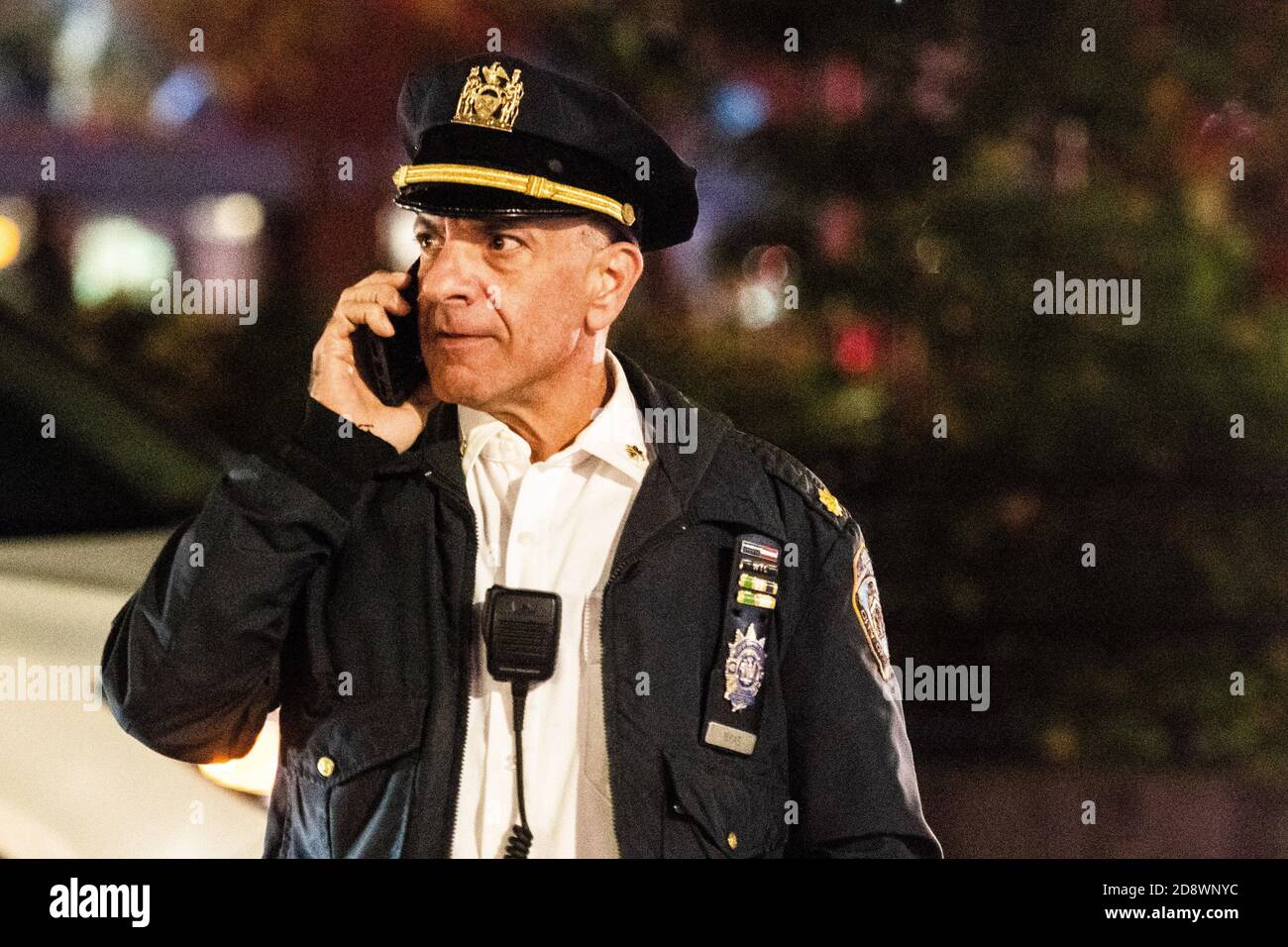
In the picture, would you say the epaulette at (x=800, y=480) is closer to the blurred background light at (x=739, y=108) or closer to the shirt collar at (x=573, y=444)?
the shirt collar at (x=573, y=444)

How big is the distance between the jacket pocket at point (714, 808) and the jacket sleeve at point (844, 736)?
0.08 m

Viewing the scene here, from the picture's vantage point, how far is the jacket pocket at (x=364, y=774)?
2.50m

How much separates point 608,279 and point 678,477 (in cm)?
37

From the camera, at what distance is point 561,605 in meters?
2.53

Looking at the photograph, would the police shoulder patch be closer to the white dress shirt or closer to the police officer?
the police officer

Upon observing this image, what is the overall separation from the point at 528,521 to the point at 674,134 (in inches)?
110

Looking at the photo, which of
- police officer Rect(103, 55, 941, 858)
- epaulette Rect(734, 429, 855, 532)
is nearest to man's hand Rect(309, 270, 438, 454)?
police officer Rect(103, 55, 941, 858)

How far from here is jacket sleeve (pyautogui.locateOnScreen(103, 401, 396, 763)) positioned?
7.91ft

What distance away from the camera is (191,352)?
16.7 feet

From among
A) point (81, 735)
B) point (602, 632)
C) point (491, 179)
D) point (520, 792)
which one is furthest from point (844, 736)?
point (81, 735)

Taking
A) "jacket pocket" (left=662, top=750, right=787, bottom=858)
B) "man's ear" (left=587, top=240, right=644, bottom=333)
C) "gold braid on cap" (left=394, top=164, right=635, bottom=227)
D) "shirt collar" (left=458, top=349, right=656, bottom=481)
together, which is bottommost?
"jacket pocket" (left=662, top=750, right=787, bottom=858)

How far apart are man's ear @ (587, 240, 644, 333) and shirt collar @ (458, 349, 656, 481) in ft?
0.51

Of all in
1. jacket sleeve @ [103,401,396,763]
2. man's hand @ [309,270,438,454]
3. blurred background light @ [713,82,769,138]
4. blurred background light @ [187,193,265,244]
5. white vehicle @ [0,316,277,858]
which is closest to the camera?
jacket sleeve @ [103,401,396,763]

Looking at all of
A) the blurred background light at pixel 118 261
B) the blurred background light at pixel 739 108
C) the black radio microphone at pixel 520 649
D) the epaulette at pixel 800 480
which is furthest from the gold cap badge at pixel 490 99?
the blurred background light at pixel 118 261
